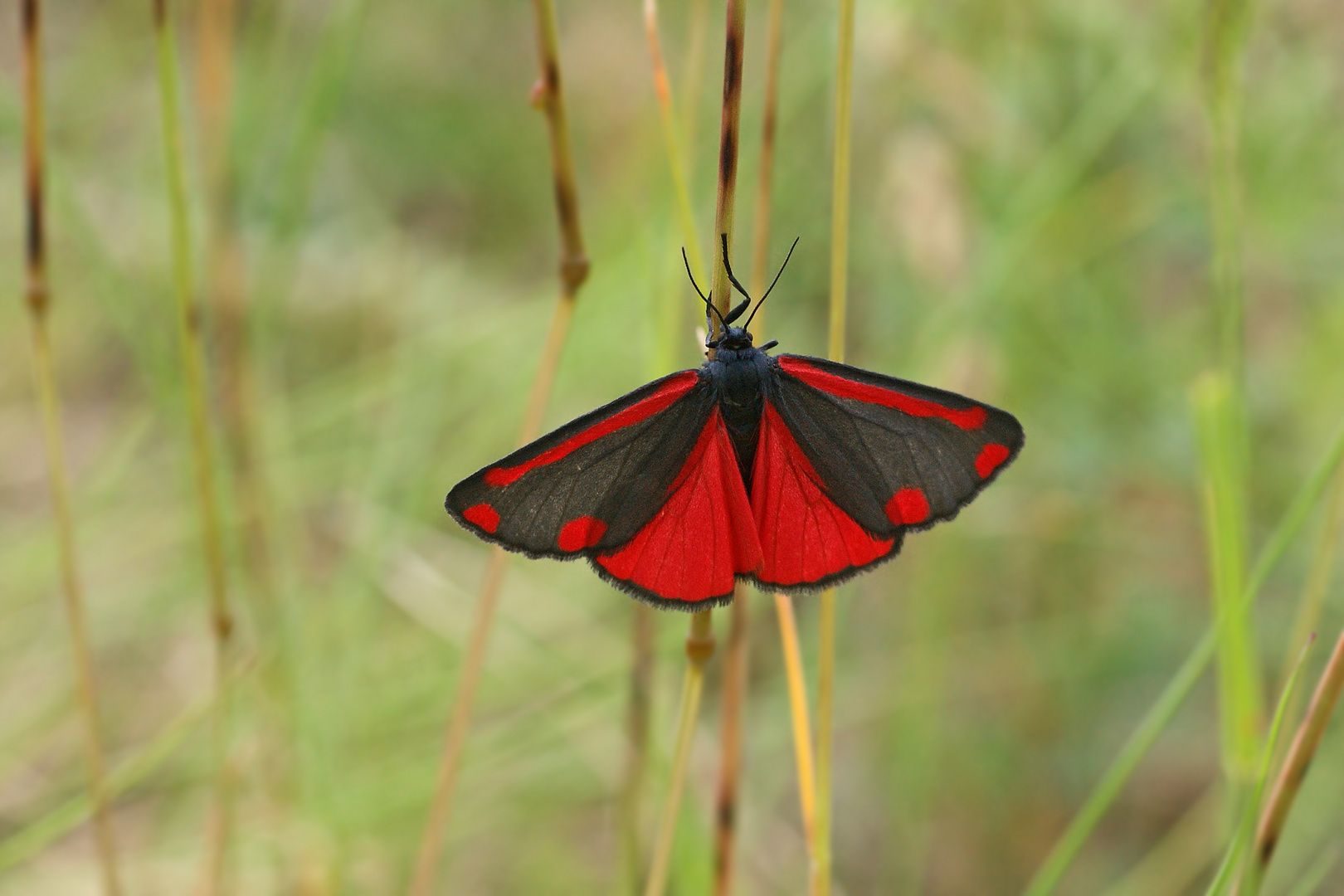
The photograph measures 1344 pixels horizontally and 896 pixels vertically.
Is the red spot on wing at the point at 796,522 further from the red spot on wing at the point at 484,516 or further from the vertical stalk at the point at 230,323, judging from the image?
the vertical stalk at the point at 230,323

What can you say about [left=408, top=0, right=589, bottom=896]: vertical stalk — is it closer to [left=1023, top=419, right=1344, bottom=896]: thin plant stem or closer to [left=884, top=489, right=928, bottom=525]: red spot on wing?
[left=884, top=489, right=928, bottom=525]: red spot on wing

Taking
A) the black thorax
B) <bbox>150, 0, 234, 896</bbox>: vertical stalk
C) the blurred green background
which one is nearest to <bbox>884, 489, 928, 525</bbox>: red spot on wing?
the black thorax

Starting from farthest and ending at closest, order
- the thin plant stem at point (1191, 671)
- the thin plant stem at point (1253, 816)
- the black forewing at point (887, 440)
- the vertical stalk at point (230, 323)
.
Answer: the vertical stalk at point (230, 323) → the black forewing at point (887, 440) → the thin plant stem at point (1191, 671) → the thin plant stem at point (1253, 816)

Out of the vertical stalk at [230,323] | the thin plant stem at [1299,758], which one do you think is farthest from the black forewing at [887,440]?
the vertical stalk at [230,323]

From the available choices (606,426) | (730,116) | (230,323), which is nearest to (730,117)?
(730,116)

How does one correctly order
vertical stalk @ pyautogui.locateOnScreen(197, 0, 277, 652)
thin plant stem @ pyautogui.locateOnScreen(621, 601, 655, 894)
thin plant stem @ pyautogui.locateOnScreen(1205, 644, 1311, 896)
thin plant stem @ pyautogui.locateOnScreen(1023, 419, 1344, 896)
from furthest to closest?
1. vertical stalk @ pyautogui.locateOnScreen(197, 0, 277, 652)
2. thin plant stem @ pyautogui.locateOnScreen(621, 601, 655, 894)
3. thin plant stem @ pyautogui.locateOnScreen(1023, 419, 1344, 896)
4. thin plant stem @ pyautogui.locateOnScreen(1205, 644, 1311, 896)

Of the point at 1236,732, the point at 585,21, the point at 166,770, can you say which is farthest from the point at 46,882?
the point at 585,21

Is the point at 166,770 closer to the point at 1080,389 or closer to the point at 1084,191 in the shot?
the point at 1080,389
